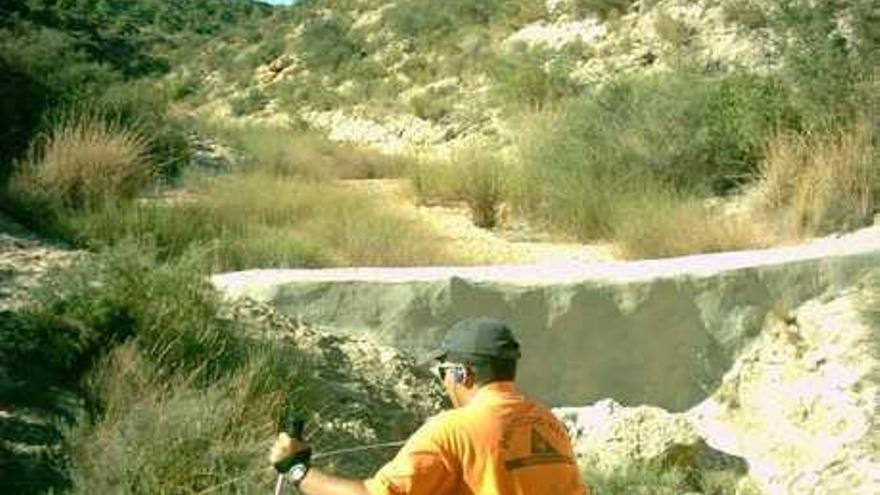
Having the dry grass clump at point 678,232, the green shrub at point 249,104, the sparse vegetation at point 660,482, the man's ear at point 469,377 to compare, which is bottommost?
the sparse vegetation at point 660,482

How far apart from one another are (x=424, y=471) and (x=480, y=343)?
1.68 ft

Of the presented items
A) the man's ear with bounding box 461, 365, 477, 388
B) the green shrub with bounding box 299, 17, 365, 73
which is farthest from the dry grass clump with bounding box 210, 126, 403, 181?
the man's ear with bounding box 461, 365, 477, 388

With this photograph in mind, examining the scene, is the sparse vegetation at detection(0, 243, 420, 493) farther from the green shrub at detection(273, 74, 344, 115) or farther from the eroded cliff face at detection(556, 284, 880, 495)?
the green shrub at detection(273, 74, 344, 115)

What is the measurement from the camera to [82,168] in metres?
13.1

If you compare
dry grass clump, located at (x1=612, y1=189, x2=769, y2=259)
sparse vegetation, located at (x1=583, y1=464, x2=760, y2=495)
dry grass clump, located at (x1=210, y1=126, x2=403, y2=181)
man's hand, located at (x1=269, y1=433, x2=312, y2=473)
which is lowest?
sparse vegetation, located at (x1=583, y1=464, x2=760, y2=495)

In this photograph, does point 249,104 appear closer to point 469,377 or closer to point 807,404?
point 807,404

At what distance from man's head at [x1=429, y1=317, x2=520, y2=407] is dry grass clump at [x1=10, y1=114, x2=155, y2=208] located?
25.6ft

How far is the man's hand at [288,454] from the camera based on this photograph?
16.1 feet

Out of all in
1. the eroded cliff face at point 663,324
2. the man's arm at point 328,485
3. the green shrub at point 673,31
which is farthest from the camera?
the green shrub at point 673,31

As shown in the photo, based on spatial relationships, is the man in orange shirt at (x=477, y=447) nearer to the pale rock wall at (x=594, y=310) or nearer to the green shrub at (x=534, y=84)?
the pale rock wall at (x=594, y=310)

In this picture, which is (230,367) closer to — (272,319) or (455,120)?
(272,319)

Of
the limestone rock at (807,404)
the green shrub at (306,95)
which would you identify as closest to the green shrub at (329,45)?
the green shrub at (306,95)

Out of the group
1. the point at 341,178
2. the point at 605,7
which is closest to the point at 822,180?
the point at 341,178

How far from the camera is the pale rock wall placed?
10.0 m
